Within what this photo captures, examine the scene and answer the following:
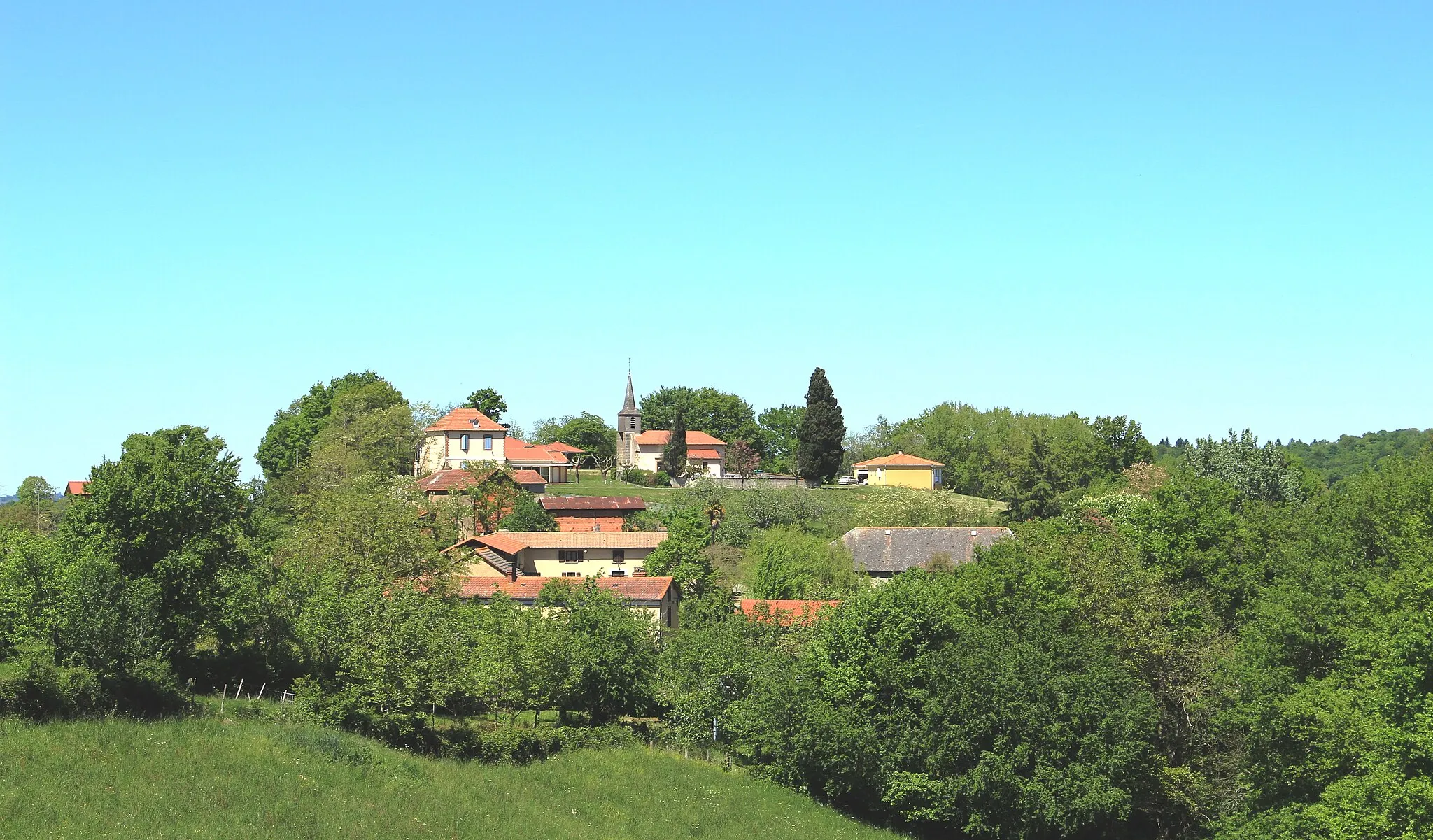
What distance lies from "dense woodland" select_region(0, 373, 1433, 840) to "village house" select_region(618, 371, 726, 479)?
3094 inches

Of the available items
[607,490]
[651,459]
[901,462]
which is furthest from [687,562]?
[651,459]

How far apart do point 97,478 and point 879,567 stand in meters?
41.9

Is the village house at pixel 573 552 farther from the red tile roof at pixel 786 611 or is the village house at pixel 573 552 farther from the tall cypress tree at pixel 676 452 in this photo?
the tall cypress tree at pixel 676 452

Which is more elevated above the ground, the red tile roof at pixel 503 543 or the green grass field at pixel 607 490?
the green grass field at pixel 607 490

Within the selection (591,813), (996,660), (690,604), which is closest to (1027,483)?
(690,604)

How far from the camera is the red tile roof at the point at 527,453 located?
332 ft

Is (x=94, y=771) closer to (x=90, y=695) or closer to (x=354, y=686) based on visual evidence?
(x=90, y=695)

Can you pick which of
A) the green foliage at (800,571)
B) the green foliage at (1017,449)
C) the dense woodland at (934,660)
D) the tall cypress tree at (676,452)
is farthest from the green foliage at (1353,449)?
the dense woodland at (934,660)

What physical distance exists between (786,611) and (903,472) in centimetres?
6593

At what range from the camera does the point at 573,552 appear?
68.2 metres

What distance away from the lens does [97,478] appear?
35.6 m

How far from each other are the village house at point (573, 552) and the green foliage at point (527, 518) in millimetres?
2200

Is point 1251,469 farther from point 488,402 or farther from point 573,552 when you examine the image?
point 488,402

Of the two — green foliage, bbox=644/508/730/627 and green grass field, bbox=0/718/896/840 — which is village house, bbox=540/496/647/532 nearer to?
green foliage, bbox=644/508/730/627
